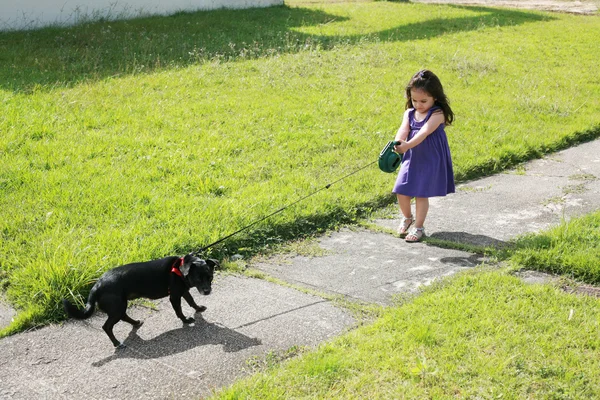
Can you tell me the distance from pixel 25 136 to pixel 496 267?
16.3 ft

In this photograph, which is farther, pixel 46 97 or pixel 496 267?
pixel 46 97

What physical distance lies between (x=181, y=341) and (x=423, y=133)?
8.29ft

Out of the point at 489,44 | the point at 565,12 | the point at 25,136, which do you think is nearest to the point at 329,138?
the point at 25,136

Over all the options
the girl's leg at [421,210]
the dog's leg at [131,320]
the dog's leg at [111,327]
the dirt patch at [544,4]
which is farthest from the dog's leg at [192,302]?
the dirt patch at [544,4]

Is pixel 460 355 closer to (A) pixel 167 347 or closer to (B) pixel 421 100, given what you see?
(A) pixel 167 347

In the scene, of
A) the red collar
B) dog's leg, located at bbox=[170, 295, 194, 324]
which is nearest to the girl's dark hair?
the red collar

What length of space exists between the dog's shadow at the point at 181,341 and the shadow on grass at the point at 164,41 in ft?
19.7

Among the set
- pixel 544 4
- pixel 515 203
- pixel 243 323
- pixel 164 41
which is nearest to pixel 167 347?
pixel 243 323

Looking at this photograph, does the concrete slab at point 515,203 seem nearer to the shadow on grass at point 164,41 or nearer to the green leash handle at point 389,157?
the green leash handle at point 389,157

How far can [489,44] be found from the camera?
1438 cm

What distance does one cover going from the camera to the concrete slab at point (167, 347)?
3494mm

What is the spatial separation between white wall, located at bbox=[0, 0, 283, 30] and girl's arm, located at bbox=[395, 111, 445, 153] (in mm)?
10061

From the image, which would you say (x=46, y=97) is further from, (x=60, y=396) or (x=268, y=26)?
(x=268, y=26)

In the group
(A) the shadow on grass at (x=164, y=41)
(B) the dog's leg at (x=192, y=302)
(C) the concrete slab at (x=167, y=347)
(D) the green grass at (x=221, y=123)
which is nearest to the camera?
(C) the concrete slab at (x=167, y=347)
